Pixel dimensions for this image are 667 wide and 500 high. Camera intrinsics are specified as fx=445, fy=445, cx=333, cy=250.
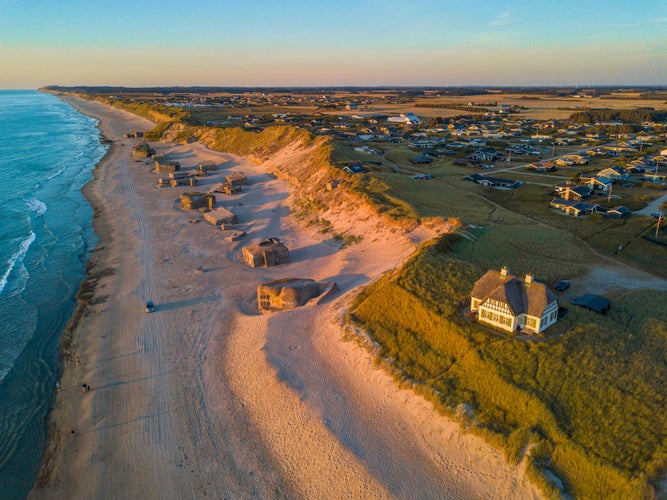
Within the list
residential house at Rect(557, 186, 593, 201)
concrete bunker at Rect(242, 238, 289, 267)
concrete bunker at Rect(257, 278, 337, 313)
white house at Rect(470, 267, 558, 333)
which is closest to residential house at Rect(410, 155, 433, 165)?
residential house at Rect(557, 186, 593, 201)

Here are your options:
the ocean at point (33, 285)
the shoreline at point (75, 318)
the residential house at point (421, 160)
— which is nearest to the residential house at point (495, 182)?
the residential house at point (421, 160)

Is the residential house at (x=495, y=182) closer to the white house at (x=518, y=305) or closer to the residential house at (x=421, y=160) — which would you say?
the residential house at (x=421, y=160)

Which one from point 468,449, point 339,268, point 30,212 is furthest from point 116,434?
point 30,212

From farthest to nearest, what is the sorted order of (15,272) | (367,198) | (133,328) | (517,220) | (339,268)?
(367,198)
(517,220)
(15,272)
(339,268)
(133,328)

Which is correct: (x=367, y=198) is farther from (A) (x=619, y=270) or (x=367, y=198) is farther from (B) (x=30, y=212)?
(B) (x=30, y=212)

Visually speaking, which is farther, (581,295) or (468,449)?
(581,295)

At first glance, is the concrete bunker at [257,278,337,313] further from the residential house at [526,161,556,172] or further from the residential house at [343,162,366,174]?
the residential house at [526,161,556,172]
